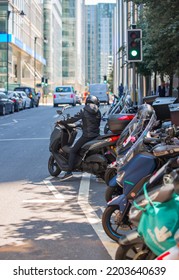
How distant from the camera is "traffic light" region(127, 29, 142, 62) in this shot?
50.5 ft

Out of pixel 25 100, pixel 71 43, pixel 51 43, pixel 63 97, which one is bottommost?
pixel 25 100

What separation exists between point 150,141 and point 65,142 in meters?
4.37

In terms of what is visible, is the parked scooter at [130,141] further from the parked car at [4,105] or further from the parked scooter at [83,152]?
the parked car at [4,105]

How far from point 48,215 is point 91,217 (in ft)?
1.99

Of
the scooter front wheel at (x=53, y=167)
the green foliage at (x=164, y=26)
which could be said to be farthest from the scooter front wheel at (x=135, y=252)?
the green foliage at (x=164, y=26)

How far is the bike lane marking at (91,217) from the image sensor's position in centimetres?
596

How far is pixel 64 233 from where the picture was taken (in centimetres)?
655

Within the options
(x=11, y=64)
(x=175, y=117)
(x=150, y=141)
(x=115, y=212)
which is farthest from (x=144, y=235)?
(x=11, y=64)

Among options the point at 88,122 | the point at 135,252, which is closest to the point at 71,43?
the point at 88,122

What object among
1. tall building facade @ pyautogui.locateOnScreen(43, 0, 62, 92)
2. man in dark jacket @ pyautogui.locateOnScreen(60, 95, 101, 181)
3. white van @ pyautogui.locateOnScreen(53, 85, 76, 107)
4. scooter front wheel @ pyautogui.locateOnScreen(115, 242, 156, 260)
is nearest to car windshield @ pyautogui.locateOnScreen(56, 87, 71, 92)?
white van @ pyautogui.locateOnScreen(53, 85, 76, 107)

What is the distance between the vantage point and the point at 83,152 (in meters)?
10.1

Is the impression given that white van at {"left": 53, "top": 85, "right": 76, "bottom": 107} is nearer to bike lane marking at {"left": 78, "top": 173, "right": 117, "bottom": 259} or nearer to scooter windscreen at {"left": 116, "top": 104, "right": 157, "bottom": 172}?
bike lane marking at {"left": 78, "top": 173, "right": 117, "bottom": 259}

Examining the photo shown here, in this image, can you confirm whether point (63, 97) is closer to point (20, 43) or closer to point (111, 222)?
point (20, 43)

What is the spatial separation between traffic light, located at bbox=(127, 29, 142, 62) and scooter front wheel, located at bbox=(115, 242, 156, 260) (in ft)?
36.6
